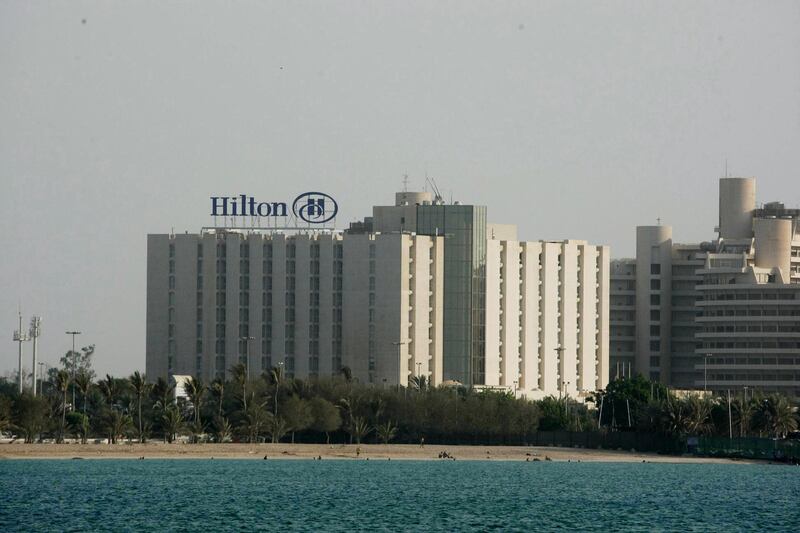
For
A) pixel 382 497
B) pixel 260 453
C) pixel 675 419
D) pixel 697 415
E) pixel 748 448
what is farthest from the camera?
pixel 675 419

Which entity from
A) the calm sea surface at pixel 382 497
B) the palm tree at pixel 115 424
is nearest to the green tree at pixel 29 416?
the palm tree at pixel 115 424

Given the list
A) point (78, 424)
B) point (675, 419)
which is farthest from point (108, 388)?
point (675, 419)

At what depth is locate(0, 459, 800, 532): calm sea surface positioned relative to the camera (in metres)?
110

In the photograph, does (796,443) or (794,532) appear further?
(796,443)

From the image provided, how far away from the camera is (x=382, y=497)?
13288 cm

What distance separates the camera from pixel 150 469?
542 feet

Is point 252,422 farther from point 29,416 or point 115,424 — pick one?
point 29,416

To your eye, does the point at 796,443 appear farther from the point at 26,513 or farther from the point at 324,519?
the point at 26,513

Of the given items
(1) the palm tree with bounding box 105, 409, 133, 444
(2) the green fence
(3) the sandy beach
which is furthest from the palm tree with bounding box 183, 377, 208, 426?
(2) the green fence

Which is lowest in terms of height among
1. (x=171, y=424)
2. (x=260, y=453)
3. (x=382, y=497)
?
(x=382, y=497)

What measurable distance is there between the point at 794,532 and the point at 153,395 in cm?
10554

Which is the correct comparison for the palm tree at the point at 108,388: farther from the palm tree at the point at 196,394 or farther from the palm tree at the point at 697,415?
the palm tree at the point at 697,415

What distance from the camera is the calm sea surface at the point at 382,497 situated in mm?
110062

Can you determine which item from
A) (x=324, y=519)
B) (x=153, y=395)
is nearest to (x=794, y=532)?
(x=324, y=519)
